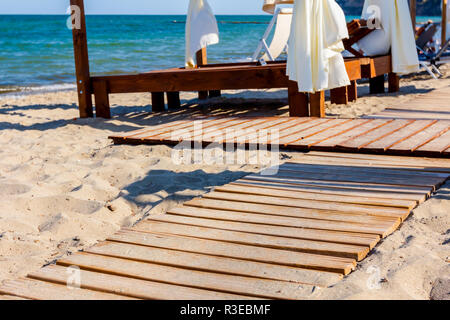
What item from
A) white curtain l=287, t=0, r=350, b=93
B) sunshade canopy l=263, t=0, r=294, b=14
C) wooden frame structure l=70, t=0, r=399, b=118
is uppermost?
sunshade canopy l=263, t=0, r=294, b=14

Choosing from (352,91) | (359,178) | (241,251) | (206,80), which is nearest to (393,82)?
(352,91)

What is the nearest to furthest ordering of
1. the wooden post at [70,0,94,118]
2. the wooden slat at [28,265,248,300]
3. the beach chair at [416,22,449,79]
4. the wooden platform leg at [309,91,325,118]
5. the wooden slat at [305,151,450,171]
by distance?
the wooden slat at [28,265,248,300]
the wooden slat at [305,151,450,171]
the wooden platform leg at [309,91,325,118]
the wooden post at [70,0,94,118]
the beach chair at [416,22,449,79]

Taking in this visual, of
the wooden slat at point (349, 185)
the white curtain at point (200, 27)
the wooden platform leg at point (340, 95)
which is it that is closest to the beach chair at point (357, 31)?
the wooden platform leg at point (340, 95)

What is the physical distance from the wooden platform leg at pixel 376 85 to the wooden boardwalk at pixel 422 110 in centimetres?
128

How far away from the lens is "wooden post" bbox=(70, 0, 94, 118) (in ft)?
20.4

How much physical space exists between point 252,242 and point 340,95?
16.0 ft

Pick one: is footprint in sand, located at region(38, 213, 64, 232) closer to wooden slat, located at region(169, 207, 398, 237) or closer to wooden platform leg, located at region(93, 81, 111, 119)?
wooden slat, located at region(169, 207, 398, 237)

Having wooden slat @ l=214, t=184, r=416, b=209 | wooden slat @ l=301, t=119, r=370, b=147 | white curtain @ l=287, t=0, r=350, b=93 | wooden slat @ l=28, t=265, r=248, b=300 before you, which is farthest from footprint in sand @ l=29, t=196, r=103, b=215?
white curtain @ l=287, t=0, r=350, b=93

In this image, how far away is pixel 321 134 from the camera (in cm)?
454

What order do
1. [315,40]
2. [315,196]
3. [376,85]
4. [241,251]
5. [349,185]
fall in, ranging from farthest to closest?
[376,85]
[315,40]
[349,185]
[315,196]
[241,251]

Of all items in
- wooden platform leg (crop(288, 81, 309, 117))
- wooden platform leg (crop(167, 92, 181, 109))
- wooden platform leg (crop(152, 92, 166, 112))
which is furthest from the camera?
wooden platform leg (crop(167, 92, 181, 109))

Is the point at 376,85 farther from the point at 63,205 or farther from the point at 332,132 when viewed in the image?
the point at 63,205

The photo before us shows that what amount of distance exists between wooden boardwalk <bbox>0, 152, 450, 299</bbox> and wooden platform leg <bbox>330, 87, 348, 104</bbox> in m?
3.57

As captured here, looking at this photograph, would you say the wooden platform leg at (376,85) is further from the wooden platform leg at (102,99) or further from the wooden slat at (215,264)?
the wooden slat at (215,264)
